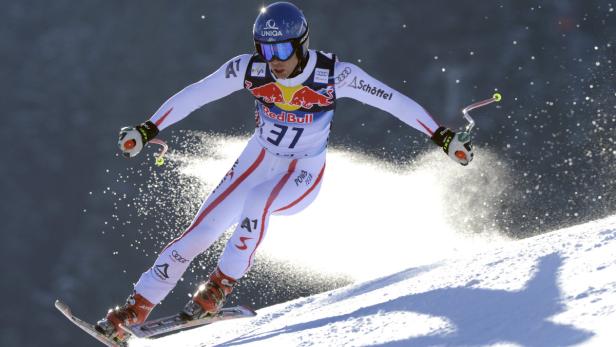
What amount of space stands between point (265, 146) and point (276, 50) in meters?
0.84

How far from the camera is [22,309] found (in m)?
18.4

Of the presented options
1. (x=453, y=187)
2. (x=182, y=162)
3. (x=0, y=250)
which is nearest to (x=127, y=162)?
(x=182, y=162)

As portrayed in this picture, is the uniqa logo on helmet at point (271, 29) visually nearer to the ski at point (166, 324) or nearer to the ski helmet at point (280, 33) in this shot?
the ski helmet at point (280, 33)

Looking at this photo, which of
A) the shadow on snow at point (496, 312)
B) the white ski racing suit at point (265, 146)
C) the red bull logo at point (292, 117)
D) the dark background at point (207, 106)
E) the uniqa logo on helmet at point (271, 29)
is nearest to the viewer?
the shadow on snow at point (496, 312)

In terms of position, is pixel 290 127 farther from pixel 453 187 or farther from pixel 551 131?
pixel 551 131

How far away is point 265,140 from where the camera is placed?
20.1 feet

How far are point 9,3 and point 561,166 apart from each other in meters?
11.8

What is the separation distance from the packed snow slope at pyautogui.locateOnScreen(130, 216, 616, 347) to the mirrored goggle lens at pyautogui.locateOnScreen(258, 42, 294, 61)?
1671 mm

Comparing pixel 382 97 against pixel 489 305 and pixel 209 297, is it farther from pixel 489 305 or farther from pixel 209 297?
pixel 489 305

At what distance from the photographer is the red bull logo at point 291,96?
5.86 meters

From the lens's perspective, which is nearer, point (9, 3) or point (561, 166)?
point (561, 166)

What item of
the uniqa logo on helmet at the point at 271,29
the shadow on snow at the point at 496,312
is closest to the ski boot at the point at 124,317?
the shadow on snow at the point at 496,312

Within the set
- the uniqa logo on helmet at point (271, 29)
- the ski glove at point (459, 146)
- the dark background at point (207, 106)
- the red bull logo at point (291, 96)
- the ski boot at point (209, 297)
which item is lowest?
the ski boot at point (209, 297)

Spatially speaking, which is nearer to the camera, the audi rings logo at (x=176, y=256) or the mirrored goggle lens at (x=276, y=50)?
the mirrored goggle lens at (x=276, y=50)
